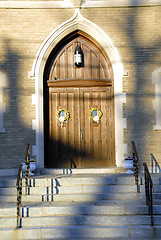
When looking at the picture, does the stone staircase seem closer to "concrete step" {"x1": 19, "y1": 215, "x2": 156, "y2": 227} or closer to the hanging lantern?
"concrete step" {"x1": 19, "y1": 215, "x2": 156, "y2": 227}

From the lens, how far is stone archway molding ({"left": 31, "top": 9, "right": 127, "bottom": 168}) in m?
8.80

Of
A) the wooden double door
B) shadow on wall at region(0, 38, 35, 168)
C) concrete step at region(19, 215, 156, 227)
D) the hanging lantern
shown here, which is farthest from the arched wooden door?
concrete step at region(19, 215, 156, 227)

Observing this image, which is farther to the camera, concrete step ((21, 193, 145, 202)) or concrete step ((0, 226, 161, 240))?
concrete step ((21, 193, 145, 202))

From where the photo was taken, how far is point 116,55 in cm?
898

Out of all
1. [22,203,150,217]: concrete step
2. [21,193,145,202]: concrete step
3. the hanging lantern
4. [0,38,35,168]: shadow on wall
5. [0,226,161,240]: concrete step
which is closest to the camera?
[0,226,161,240]: concrete step

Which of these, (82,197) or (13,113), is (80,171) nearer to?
(82,197)

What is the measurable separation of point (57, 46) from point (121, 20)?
74.8 inches

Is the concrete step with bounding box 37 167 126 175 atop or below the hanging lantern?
below

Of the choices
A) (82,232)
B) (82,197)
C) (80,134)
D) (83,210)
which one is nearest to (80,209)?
(83,210)

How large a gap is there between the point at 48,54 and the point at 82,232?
503 centimetres

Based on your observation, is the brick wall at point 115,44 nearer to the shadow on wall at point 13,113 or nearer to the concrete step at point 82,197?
the shadow on wall at point 13,113

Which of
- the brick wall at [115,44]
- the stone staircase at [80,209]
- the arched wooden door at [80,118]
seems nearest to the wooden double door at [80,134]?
the arched wooden door at [80,118]

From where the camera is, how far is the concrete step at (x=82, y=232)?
575cm

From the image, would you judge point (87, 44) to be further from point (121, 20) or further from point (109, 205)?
point (109, 205)
